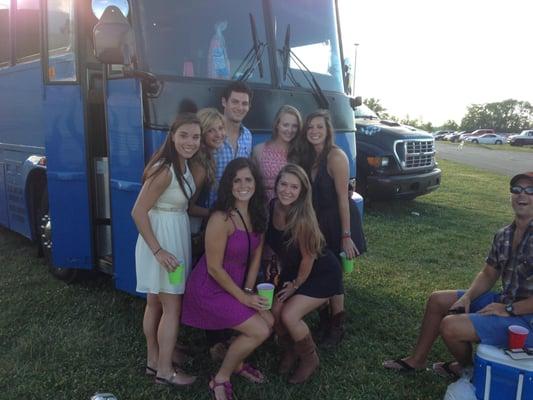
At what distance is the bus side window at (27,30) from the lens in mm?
4992

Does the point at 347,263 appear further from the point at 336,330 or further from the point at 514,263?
the point at 514,263

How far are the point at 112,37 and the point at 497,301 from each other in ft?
9.52

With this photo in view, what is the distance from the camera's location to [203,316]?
303 cm

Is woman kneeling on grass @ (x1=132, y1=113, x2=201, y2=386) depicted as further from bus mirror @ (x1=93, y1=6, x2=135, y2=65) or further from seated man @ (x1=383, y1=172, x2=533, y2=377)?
seated man @ (x1=383, y1=172, x2=533, y2=377)

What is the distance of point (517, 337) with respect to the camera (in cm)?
265

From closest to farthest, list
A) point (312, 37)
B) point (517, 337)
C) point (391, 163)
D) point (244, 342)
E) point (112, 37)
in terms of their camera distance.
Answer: point (517, 337) < point (244, 342) < point (112, 37) < point (312, 37) < point (391, 163)

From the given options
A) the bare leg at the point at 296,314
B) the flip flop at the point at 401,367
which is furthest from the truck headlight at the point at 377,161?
the bare leg at the point at 296,314

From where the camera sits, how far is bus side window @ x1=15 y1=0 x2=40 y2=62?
16.4 feet

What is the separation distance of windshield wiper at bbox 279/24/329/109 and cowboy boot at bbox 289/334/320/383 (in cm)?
201

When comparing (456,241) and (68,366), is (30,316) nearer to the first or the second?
(68,366)

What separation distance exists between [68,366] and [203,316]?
1.07m

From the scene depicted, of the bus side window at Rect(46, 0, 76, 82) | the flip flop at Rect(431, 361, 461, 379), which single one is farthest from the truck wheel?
the flip flop at Rect(431, 361, 461, 379)

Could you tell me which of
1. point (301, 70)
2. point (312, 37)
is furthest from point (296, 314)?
point (312, 37)

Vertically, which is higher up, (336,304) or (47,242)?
(47,242)
